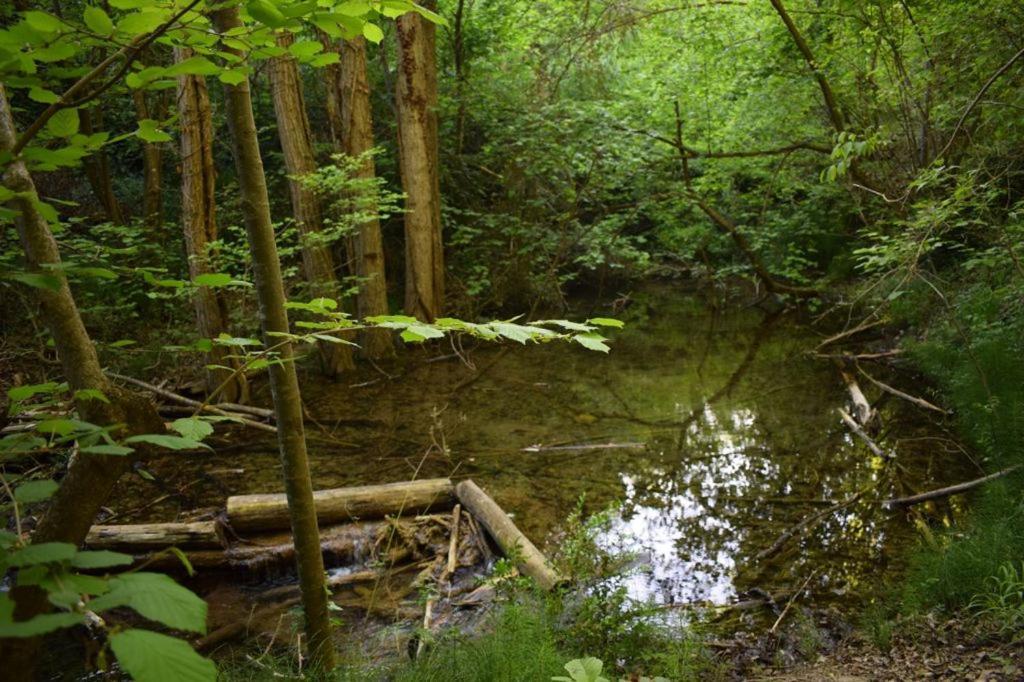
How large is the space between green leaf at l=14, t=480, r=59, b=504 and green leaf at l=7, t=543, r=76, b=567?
14 cm

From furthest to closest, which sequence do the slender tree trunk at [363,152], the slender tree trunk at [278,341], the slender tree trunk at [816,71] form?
the slender tree trunk at [363,152] < the slender tree trunk at [816,71] < the slender tree trunk at [278,341]

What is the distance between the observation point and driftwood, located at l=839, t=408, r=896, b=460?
6337mm

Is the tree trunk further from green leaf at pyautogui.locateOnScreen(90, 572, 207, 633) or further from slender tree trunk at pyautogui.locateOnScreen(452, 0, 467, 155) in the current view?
green leaf at pyautogui.locateOnScreen(90, 572, 207, 633)

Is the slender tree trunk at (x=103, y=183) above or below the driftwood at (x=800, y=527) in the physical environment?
above

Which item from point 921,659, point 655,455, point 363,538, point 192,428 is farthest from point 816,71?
point 192,428

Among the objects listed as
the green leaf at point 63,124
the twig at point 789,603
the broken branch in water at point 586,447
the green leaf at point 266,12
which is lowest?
the twig at point 789,603

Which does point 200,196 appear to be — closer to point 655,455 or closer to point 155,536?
point 155,536

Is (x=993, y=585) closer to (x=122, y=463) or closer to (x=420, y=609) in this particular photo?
(x=420, y=609)

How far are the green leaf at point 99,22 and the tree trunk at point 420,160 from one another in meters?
8.38

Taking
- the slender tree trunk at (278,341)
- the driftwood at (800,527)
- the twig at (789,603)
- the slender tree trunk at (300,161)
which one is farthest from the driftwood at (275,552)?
the slender tree trunk at (300,161)

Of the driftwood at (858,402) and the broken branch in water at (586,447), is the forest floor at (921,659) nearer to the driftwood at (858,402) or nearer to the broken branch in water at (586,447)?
the broken branch in water at (586,447)

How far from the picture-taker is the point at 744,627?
404cm

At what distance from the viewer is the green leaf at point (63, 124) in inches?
46.5

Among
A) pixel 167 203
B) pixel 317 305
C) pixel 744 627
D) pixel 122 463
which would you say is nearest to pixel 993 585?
pixel 744 627
